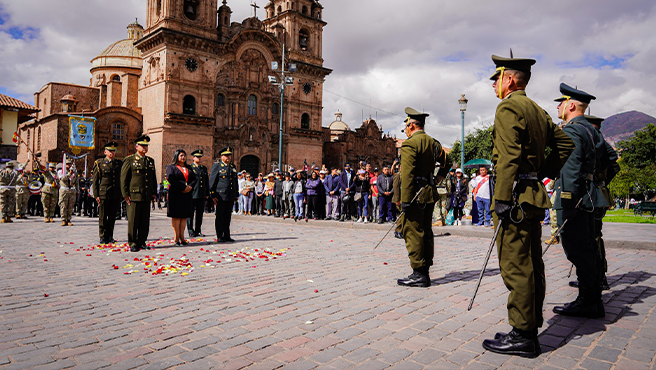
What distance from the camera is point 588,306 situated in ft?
14.7

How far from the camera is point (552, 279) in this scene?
6262 mm

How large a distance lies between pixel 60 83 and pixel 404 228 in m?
48.7

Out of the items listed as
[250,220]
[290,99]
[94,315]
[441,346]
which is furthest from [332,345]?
[290,99]

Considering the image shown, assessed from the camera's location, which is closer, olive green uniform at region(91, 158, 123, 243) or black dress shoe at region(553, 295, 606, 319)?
black dress shoe at region(553, 295, 606, 319)

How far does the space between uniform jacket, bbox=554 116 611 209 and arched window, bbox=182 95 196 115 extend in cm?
3682

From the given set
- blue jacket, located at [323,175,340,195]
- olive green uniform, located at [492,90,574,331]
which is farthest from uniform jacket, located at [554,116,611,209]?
blue jacket, located at [323,175,340,195]

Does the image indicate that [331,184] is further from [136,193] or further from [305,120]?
[305,120]

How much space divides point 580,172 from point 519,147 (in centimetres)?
185

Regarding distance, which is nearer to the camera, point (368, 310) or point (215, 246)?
point (368, 310)

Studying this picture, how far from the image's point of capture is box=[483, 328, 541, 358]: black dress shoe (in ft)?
11.3

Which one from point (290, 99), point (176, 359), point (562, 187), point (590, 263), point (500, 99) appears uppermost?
point (290, 99)

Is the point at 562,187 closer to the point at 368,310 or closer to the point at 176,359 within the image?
the point at 368,310

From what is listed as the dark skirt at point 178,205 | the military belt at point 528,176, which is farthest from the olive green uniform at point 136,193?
the military belt at point 528,176

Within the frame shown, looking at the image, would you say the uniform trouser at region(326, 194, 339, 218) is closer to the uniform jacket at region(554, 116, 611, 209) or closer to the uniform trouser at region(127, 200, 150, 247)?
the uniform trouser at region(127, 200, 150, 247)
